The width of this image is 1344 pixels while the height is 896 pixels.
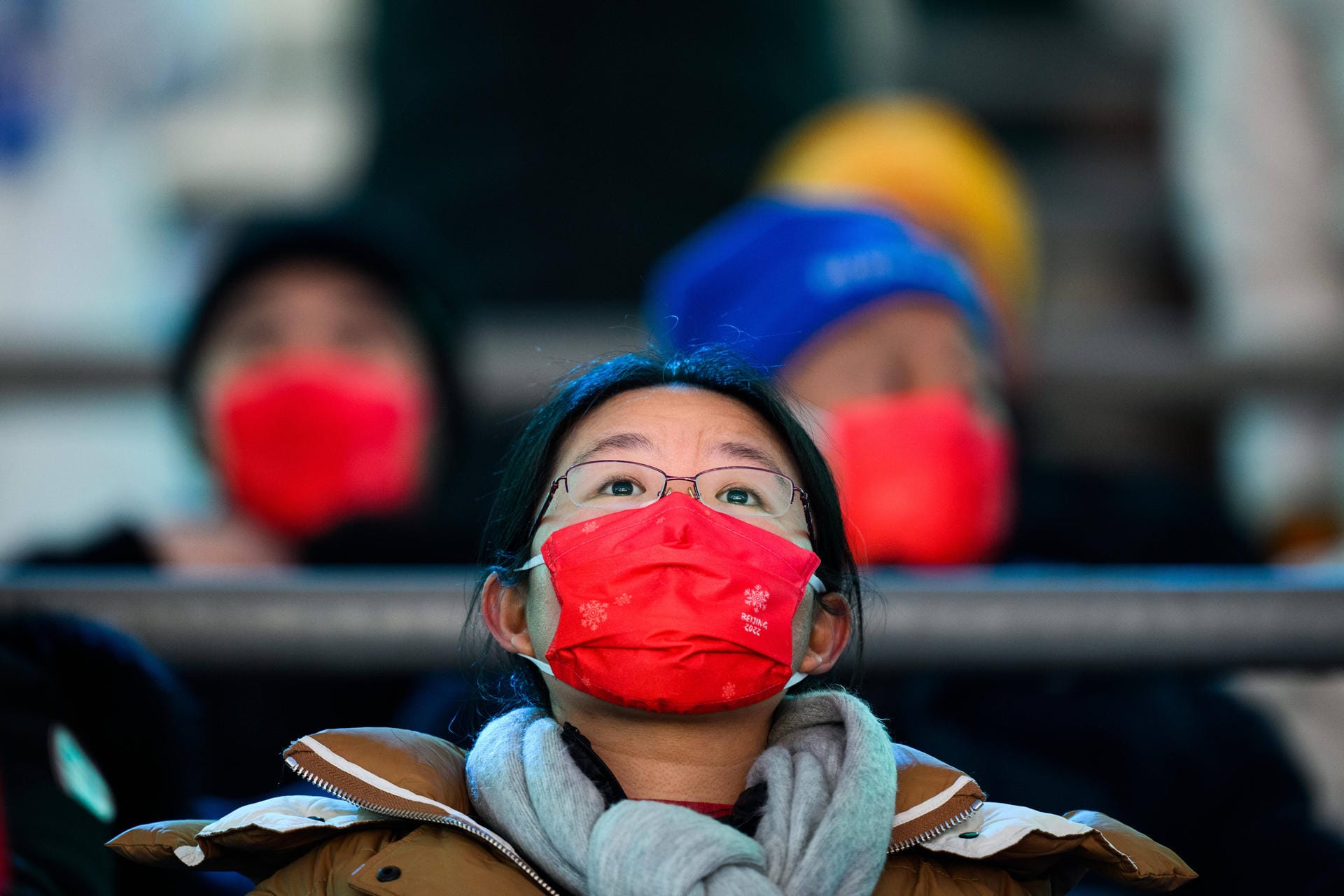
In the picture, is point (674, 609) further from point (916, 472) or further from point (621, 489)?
point (916, 472)

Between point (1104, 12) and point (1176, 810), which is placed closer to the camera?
point (1176, 810)

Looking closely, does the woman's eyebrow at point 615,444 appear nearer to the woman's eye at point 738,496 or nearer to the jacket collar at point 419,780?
the woman's eye at point 738,496

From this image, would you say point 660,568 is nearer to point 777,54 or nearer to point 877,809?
point 877,809

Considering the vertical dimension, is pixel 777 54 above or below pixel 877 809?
above

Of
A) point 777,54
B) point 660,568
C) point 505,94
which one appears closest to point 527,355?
point 505,94

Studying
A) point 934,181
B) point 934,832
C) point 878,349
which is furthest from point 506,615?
point 934,181

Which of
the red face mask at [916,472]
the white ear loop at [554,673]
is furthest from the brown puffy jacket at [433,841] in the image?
the red face mask at [916,472]

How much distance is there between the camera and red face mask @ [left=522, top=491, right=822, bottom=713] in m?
1.21

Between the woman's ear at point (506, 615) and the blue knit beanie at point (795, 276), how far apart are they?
43.8 inches

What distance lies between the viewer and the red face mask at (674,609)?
121 centimetres

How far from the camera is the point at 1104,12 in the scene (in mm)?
5555

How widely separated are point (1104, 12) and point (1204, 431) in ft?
5.86

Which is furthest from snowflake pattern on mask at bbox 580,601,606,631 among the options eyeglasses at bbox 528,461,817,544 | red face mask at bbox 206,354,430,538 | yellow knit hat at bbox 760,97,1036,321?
yellow knit hat at bbox 760,97,1036,321

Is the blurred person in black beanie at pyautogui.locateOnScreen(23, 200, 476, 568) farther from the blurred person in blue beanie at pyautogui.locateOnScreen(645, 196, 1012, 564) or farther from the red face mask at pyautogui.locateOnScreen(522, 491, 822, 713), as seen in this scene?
the red face mask at pyautogui.locateOnScreen(522, 491, 822, 713)
